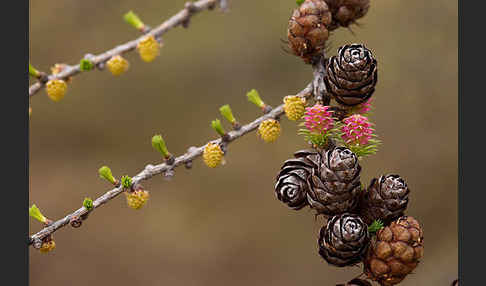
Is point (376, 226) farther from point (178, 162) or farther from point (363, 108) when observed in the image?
point (178, 162)

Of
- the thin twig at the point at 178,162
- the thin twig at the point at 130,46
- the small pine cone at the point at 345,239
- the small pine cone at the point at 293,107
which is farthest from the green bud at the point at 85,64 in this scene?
the small pine cone at the point at 345,239

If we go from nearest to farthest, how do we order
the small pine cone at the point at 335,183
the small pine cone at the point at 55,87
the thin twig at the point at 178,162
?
the small pine cone at the point at 335,183
the thin twig at the point at 178,162
the small pine cone at the point at 55,87

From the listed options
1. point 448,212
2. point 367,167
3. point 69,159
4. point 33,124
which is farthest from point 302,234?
point 33,124

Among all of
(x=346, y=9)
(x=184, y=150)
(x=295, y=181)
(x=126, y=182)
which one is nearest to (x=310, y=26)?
(x=346, y=9)

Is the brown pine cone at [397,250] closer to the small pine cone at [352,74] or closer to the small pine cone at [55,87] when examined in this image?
the small pine cone at [352,74]

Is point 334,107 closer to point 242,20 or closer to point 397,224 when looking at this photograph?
point 397,224

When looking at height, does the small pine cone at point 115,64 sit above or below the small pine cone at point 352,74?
above
